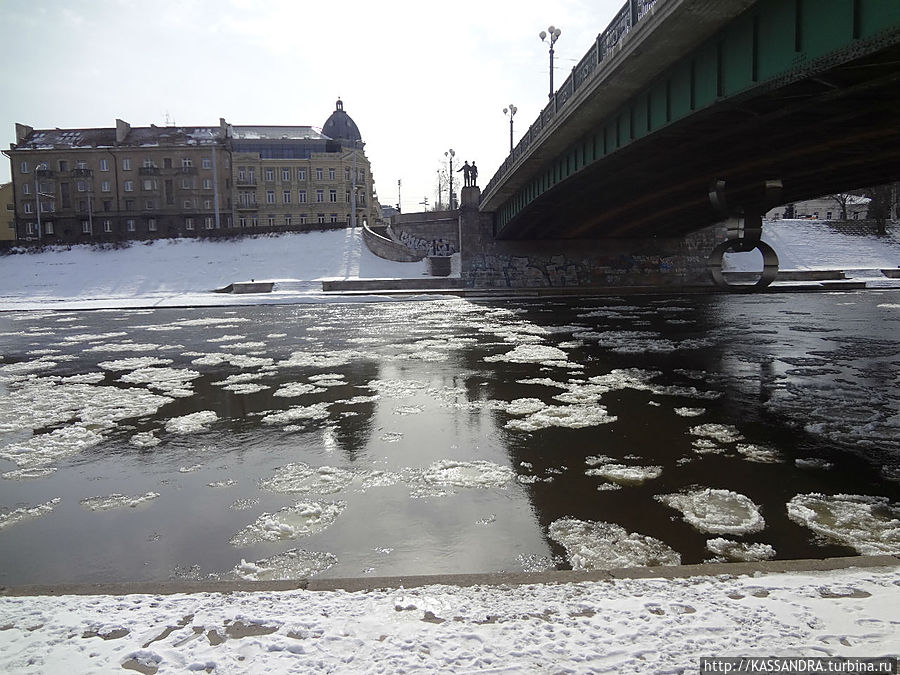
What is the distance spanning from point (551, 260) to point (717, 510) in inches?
1711

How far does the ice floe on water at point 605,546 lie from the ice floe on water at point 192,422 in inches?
230

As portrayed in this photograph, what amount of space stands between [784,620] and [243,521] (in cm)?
430

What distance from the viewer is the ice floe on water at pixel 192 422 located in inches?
352

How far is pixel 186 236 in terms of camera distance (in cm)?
5903

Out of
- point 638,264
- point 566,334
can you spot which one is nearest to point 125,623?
point 566,334

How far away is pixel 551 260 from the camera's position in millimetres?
48125

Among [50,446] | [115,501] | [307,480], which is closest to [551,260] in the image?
[50,446]

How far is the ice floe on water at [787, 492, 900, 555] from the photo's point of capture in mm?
4931

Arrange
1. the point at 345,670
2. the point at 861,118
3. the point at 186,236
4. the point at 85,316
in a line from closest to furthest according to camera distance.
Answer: the point at 345,670, the point at 861,118, the point at 85,316, the point at 186,236

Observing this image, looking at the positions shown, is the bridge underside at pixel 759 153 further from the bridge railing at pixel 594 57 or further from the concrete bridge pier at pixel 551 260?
the concrete bridge pier at pixel 551 260

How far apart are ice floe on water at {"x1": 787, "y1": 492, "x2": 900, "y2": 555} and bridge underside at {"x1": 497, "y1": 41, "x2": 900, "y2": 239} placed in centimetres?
801

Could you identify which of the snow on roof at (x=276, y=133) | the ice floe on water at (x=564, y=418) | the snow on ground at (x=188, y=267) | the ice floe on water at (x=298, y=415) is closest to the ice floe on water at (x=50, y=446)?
the ice floe on water at (x=298, y=415)

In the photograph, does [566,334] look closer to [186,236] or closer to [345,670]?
[345,670]

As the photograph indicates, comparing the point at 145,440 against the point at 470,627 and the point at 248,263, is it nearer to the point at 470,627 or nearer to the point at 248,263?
the point at 470,627
